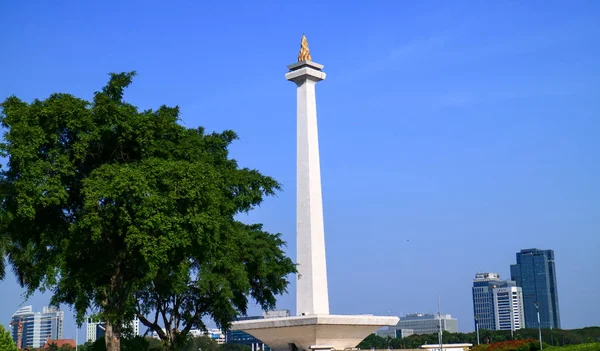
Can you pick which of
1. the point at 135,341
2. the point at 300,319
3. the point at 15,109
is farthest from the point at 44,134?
the point at 300,319

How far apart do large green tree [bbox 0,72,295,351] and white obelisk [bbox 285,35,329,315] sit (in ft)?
39.4

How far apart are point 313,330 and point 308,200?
23.6ft

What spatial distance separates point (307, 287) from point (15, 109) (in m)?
21.0

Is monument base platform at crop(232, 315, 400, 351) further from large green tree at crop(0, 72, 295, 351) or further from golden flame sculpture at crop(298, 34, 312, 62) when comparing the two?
golden flame sculpture at crop(298, 34, 312, 62)

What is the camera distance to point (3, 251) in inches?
1229

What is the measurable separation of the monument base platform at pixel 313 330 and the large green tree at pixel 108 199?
33.4 ft

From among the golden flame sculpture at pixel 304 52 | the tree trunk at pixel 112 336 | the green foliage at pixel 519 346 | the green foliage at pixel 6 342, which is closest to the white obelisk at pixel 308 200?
the golden flame sculpture at pixel 304 52

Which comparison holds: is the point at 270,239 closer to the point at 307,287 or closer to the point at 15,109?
the point at 307,287

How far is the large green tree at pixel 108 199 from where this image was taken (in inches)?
964

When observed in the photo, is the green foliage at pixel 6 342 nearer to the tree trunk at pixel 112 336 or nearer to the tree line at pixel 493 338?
the tree trunk at pixel 112 336

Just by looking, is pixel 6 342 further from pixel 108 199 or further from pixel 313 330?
pixel 313 330

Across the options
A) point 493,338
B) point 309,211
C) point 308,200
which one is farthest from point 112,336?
point 493,338

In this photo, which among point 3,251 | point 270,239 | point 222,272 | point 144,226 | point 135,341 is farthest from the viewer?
point 270,239

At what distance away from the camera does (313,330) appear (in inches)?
1570
